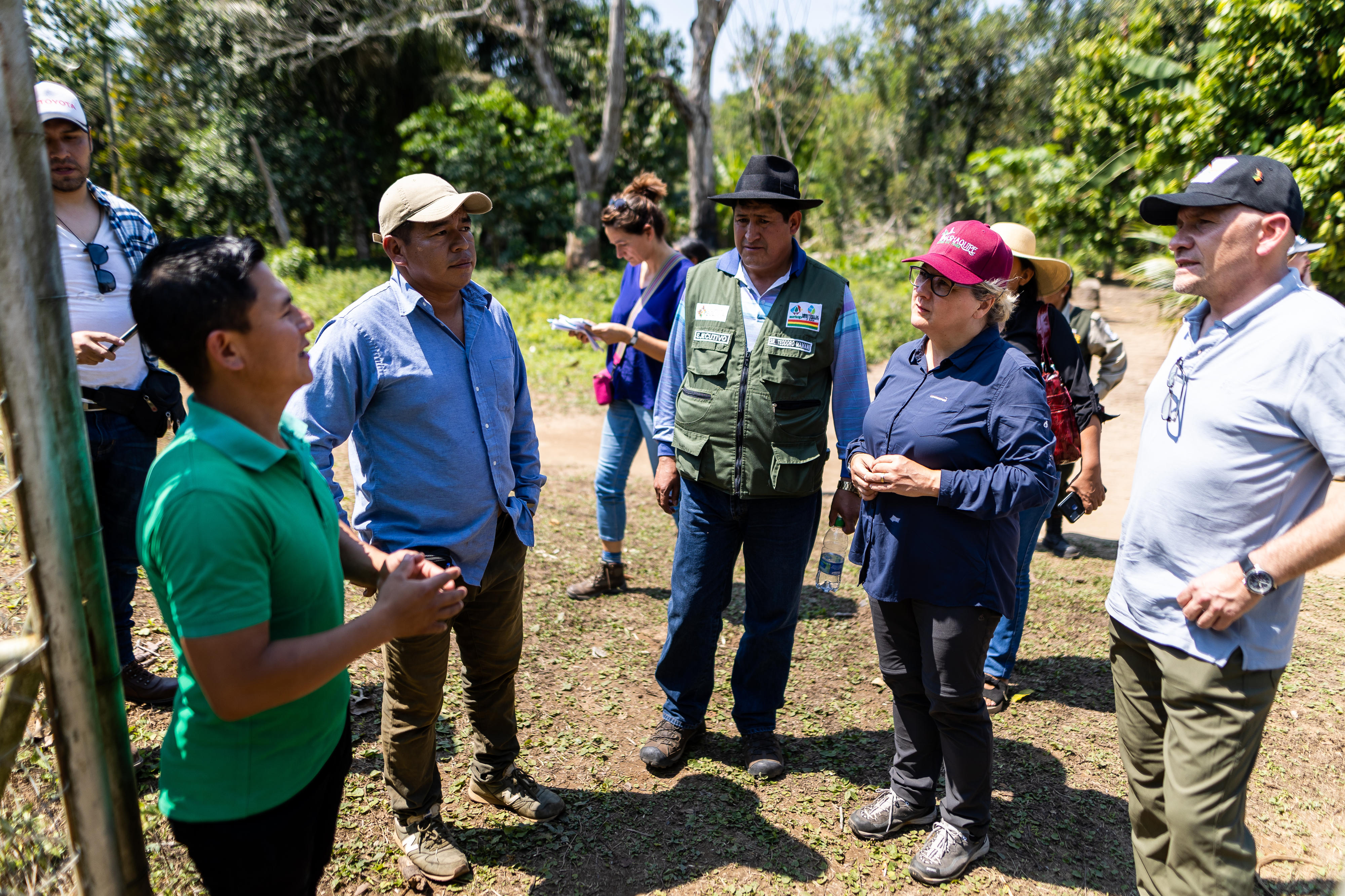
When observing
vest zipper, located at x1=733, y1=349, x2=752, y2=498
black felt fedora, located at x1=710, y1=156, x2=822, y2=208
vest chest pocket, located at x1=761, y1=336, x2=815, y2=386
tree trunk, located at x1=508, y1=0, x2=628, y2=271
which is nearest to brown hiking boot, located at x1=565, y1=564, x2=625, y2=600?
vest zipper, located at x1=733, y1=349, x2=752, y2=498

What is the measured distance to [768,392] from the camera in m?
3.11

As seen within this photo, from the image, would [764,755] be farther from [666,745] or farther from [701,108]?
[701,108]

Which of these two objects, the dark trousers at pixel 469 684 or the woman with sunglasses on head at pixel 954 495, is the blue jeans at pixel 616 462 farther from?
the woman with sunglasses on head at pixel 954 495

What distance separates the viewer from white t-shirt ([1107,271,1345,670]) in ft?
6.56

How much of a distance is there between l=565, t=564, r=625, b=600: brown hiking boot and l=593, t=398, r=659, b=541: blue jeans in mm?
223

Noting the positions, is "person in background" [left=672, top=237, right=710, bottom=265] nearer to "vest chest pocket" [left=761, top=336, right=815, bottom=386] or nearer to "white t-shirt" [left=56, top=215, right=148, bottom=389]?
"vest chest pocket" [left=761, top=336, right=815, bottom=386]

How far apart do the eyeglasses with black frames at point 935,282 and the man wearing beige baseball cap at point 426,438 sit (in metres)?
1.36

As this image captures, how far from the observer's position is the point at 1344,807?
3.21m

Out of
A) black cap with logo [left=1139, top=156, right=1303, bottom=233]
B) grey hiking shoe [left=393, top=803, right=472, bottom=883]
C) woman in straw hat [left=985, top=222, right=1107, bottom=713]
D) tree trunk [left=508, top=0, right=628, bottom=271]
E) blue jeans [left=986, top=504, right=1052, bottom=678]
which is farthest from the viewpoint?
tree trunk [left=508, top=0, right=628, bottom=271]

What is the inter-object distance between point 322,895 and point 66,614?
1454 millimetres

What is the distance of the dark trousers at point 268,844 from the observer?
1617 millimetres

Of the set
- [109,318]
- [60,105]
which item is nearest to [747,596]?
[109,318]

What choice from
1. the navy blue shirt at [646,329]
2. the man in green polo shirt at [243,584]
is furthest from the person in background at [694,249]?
the man in green polo shirt at [243,584]

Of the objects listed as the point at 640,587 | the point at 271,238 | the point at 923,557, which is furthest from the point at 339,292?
the point at 923,557
